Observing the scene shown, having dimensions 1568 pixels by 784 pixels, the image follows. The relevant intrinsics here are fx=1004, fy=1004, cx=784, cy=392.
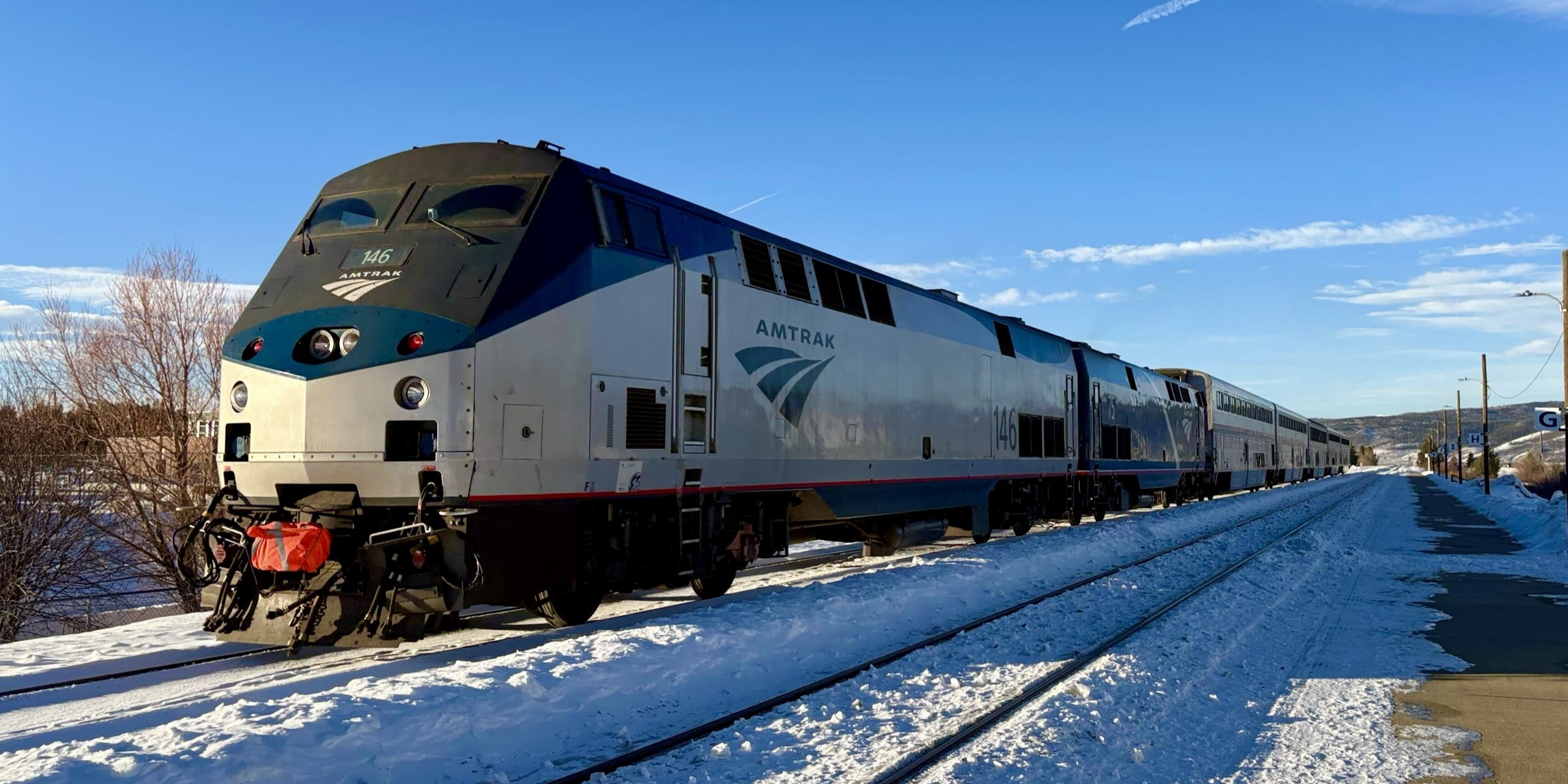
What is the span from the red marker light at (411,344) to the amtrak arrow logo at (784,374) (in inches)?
149

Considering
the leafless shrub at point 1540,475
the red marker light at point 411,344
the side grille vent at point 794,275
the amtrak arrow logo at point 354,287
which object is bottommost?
the leafless shrub at point 1540,475

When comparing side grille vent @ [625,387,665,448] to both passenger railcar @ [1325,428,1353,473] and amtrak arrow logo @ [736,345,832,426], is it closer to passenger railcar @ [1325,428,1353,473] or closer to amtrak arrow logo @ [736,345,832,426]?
amtrak arrow logo @ [736,345,832,426]

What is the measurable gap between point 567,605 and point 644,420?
1925mm

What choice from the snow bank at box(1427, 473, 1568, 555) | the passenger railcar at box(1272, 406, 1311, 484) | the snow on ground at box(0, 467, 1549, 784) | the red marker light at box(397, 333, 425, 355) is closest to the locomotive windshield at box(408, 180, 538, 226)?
the red marker light at box(397, 333, 425, 355)

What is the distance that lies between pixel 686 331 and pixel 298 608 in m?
4.26

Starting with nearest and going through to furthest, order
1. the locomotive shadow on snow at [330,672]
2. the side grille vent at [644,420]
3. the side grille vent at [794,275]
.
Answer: the locomotive shadow on snow at [330,672] < the side grille vent at [644,420] < the side grille vent at [794,275]

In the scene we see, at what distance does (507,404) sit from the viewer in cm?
802

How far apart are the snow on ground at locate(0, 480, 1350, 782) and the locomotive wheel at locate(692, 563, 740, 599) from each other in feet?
1.70

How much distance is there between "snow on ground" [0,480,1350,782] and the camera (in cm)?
516

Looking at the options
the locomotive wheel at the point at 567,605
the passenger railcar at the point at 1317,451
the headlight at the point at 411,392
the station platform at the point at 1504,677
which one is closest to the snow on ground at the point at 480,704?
the locomotive wheel at the point at 567,605

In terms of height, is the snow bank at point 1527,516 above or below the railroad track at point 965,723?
below

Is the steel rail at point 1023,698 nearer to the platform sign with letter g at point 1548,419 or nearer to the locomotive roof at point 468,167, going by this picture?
the locomotive roof at point 468,167

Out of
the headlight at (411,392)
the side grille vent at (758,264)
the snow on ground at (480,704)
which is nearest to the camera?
the snow on ground at (480,704)

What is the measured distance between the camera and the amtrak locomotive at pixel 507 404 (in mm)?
7645
